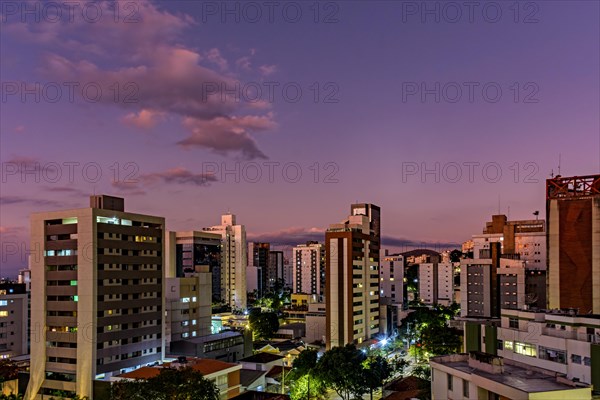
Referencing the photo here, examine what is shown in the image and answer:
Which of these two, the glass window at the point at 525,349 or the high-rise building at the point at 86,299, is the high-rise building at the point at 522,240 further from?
the high-rise building at the point at 86,299

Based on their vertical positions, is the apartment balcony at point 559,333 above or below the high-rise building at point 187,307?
above

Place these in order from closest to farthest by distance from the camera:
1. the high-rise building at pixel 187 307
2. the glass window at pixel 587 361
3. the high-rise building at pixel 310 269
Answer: the glass window at pixel 587 361
the high-rise building at pixel 187 307
the high-rise building at pixel 310 269

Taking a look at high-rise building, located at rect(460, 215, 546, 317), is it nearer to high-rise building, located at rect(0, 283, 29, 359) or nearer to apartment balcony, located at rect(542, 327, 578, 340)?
apartment balcony, located at rect(542, 327, 578, 340)

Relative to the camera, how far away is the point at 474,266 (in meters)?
81.9

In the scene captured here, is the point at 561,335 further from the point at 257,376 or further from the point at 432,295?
the point at 432,295

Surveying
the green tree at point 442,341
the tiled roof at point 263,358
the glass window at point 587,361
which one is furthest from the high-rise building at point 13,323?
the glass window at point 587,361

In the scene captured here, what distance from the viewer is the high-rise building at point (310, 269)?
16225cm

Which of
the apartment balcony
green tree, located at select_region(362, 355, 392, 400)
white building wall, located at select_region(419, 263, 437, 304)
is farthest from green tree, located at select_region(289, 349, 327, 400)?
white building wall, located at select_region(419, 263, 437, 304)

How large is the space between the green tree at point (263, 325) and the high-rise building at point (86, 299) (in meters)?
31.6

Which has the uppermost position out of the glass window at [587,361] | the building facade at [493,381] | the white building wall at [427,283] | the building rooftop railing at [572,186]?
the building rooftop railing at [572,186]

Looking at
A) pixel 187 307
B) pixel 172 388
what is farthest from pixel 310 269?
pixel 172 388

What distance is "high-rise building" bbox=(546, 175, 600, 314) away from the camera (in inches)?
1879

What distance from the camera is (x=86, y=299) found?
50406 mm

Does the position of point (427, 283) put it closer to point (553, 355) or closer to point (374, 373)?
point (374, 373)
